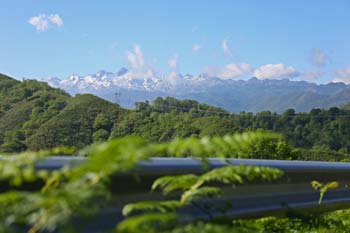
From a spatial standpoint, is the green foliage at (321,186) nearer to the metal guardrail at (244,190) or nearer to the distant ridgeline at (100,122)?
the metal guardrail at (244,190)

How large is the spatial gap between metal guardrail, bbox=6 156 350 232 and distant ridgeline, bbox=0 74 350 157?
1924cm

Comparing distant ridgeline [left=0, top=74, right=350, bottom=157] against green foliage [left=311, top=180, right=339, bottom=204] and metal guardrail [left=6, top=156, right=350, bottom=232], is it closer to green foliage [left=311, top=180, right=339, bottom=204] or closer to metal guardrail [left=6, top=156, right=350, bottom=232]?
metal guardrail [left=6, top=156, right=350, bottom=232]

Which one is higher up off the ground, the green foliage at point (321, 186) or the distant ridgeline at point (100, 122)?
the distant ridgeline at point (100, 122)

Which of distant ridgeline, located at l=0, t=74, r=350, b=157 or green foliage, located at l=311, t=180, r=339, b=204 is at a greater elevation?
distant ridgeline, located at l=0, t=74, r=350, b=157

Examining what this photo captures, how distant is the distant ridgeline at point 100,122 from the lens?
3775 cm

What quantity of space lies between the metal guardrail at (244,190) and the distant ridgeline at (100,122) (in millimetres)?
19240

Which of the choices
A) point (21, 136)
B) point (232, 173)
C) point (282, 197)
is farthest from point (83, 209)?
point (21, 136)

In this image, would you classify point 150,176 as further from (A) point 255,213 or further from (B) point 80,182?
(B) point 80,182

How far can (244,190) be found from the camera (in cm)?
381

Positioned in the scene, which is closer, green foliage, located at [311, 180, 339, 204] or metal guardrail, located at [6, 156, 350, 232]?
metal guardrail, located at [6, 156, 350, 232]

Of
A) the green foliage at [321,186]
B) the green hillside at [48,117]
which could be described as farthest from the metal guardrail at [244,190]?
the green hillside at [48,117]

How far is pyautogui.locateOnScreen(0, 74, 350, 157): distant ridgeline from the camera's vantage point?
37.8 meters

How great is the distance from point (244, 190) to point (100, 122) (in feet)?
134

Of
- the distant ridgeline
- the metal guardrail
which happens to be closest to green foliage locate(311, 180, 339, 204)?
the metal guardrail
